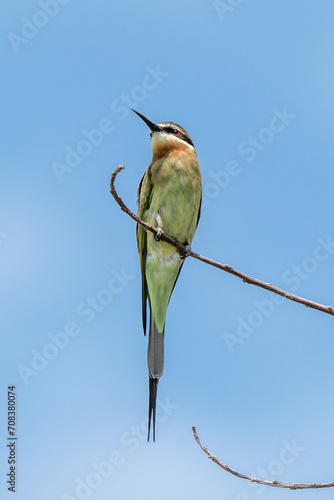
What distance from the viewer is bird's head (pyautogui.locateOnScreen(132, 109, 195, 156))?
20.2ft

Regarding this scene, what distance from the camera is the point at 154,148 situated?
6188 millimetres

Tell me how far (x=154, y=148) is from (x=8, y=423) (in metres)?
2.93

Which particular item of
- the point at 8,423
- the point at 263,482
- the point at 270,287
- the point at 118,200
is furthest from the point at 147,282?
the point at 263,482

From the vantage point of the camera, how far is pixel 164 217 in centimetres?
571

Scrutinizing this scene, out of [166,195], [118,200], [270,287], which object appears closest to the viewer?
[270,287]

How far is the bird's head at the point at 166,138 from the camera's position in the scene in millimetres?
6145

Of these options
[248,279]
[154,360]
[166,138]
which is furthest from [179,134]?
[248,279]

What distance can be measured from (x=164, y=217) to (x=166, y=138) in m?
0.95

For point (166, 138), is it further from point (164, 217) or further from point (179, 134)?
point (164, 217)

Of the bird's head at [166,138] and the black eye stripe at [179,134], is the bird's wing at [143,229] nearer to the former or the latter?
the bird's head at [166,138]

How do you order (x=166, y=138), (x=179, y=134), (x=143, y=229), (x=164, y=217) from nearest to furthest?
(x=164, y=217) < (x=143, y=229) < (x=166, y=138) < (x=179, y=134)

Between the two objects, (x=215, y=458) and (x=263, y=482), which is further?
(x=215, y=458)

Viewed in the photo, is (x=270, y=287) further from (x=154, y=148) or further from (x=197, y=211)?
(x=154, y=148)

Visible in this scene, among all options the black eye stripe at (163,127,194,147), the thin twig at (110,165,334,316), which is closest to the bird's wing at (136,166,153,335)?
the black eye stripe at (163,127,194,147)
